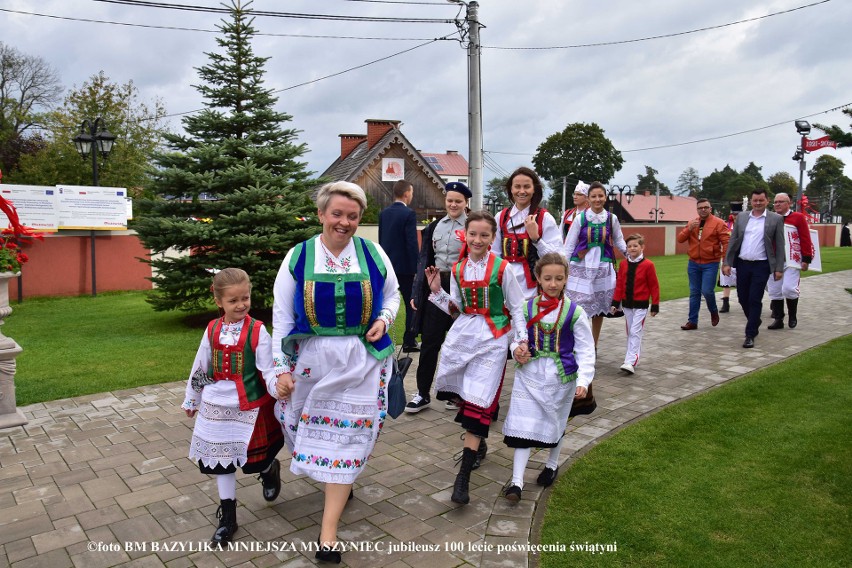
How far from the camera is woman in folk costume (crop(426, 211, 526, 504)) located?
413 centimetres

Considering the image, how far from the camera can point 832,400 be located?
6020mm

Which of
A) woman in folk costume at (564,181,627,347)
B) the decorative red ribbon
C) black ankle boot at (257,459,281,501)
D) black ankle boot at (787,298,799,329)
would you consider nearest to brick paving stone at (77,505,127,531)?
black ankle boot at (257,459,281,501)

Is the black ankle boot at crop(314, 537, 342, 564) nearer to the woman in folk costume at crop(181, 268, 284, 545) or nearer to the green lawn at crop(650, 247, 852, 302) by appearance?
the woman in folk costume at crop(181, 268, 284, 545)

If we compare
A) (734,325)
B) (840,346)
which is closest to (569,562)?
(840,346)

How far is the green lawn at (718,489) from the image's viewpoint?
3.41 meters

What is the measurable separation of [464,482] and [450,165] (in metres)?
64.2

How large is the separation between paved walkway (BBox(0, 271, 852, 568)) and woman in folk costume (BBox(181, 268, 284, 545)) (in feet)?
1.27

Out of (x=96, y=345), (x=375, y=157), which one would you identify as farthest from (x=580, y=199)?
(x=375, y=157)

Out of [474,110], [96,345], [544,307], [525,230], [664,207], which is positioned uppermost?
[664,207]

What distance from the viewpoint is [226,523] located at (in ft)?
11.7

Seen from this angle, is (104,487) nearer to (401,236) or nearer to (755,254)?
(401,236)

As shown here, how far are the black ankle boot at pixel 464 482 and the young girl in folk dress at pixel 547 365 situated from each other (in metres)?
0.26

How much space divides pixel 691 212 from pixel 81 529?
7264cm

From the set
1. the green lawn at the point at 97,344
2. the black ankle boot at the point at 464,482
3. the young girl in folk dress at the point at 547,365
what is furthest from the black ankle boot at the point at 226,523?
the green lawn at the point at 97,344
